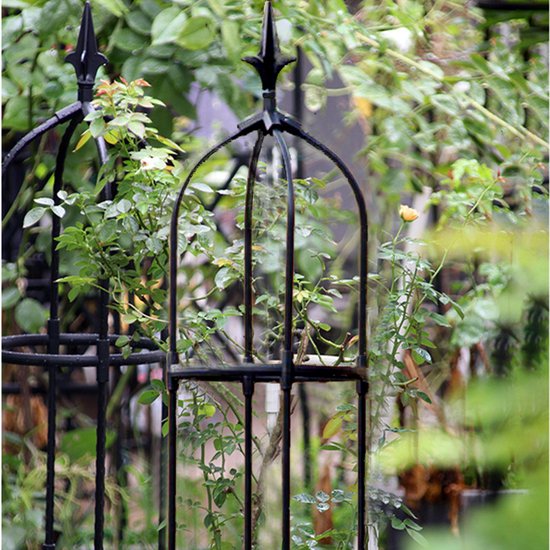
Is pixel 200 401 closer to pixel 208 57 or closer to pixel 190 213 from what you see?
pixel 190 213

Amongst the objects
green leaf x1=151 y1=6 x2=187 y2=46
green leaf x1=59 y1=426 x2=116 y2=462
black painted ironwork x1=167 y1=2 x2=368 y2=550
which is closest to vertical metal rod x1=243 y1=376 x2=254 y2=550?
black painted ironwork x1=167 y1=2 x2=368 y2=550

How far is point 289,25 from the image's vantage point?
161 cm

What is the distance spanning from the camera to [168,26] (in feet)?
5.01

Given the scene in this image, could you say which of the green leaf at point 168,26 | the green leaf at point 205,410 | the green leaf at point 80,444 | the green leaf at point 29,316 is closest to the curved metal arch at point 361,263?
the green leaf at point 205,410

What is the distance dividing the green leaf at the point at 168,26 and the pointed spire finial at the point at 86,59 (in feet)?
0.82

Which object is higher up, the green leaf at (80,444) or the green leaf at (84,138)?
the green leaf at (84,138)

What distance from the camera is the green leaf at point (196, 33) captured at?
1.54 m

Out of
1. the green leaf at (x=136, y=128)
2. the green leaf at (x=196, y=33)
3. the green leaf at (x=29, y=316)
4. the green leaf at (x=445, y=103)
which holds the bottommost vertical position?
the green leaf at (x=29, y=316)

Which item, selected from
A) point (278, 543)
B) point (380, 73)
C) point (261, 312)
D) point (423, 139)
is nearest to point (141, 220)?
point (261, 312)

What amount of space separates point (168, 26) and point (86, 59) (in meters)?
0.32

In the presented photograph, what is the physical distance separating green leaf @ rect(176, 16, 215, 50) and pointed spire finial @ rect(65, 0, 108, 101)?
1.04 ft

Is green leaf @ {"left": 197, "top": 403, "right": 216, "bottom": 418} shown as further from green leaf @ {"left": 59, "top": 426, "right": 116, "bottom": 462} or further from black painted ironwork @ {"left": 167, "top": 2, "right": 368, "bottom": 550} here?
green leaf @ {"left": 59, "top": 426, "right": 116, "bottom": 462}

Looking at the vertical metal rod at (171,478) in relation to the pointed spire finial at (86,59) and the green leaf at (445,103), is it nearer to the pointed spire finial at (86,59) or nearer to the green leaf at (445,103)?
the pointed spire finial at (86,59)

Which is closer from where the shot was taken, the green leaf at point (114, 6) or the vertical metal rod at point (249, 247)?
the vertical metal rod at point (249, 247)
